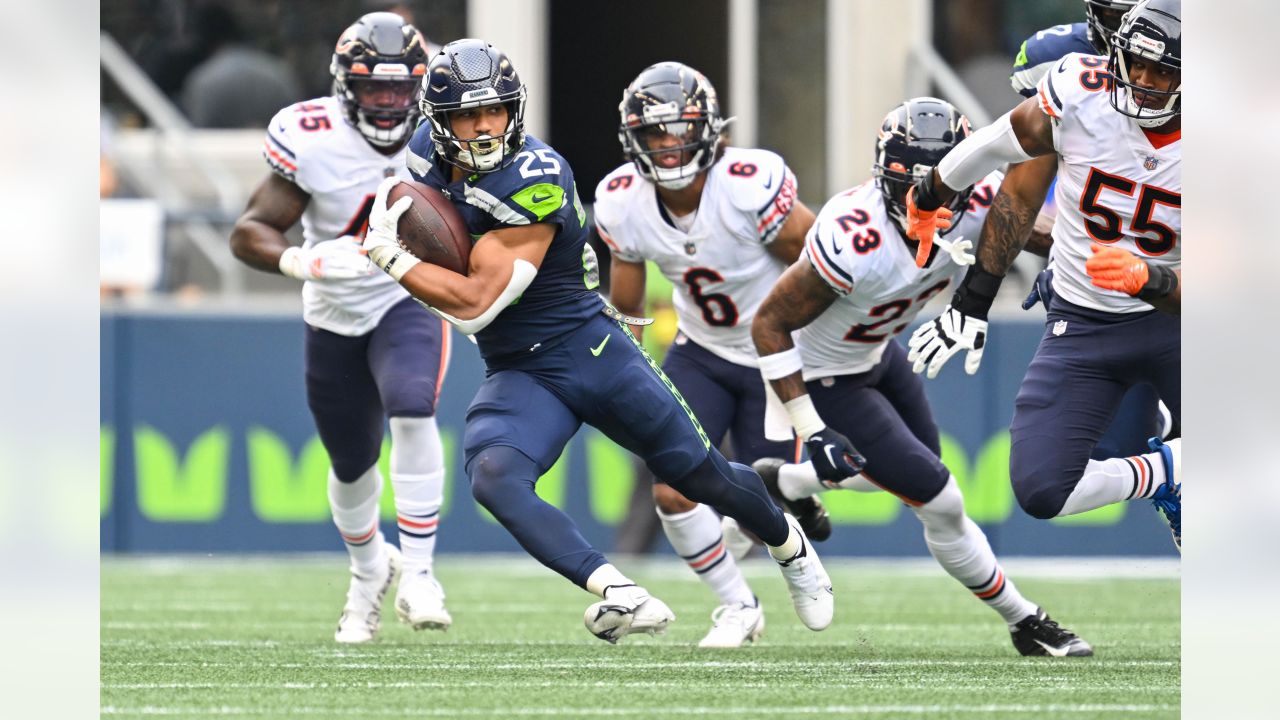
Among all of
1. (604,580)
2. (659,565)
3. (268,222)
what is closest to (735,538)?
(268,222)

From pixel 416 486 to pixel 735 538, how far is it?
1142 mm

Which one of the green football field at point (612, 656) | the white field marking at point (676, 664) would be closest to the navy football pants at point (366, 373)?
the green football field at point (612, 656)

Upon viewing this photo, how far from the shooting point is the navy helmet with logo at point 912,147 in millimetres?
5266

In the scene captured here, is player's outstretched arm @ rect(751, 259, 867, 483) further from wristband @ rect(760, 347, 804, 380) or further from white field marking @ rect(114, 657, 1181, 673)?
white field marking @ rect(114, 657, 1181, 673)

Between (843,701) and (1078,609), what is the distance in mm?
3437

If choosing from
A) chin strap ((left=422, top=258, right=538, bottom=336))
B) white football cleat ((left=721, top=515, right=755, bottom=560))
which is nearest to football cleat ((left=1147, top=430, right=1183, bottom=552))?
white football cleat ((left=721, top=515, right=755, bottom=560))

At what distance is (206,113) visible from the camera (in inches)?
485

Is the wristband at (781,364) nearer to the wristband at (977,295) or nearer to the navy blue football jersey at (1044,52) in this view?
the wristband at (977,295)

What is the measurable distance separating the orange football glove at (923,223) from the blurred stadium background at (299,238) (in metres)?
4.17

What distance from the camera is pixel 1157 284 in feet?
14.5

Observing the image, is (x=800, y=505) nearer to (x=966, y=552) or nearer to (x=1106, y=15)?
(x=966, y=552)

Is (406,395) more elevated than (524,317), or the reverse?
(524,317)

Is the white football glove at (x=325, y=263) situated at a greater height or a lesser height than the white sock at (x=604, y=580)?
greater
